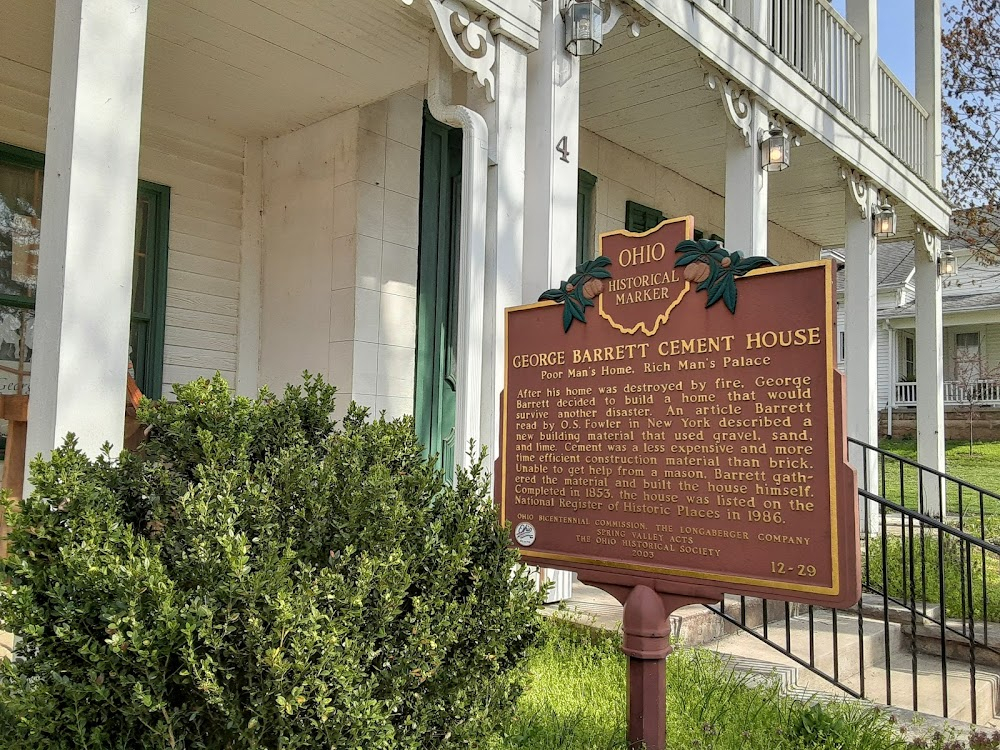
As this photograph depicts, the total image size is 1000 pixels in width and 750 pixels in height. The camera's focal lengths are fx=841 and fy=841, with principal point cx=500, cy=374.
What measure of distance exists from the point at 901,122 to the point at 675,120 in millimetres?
4474

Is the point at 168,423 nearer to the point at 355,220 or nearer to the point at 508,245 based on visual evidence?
the point at 508,245

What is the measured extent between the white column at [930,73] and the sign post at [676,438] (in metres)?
10.3

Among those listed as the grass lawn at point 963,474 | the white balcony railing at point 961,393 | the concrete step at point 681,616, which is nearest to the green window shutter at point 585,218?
the concrete step at point 681,616

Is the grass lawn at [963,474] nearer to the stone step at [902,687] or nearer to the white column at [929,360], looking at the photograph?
the white column at [929,360]

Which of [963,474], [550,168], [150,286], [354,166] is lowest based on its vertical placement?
[963,474]

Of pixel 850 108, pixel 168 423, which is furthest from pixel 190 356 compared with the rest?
pixel 850 108

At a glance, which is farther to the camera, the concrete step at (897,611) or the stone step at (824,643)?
the concrete step at (897,611)

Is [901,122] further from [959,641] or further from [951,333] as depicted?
[951,333]

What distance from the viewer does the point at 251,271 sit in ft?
23.5

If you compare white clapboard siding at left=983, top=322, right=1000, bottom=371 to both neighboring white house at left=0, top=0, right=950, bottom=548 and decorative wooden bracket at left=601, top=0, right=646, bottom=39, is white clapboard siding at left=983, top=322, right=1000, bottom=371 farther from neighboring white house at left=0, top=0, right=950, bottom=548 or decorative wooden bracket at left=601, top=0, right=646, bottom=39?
decorative wooden bracket at left=601, top=0, right=646, bottom=39

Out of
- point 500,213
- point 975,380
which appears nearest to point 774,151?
point 500,213

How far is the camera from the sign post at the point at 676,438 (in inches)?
115

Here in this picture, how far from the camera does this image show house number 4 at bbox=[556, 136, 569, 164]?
226 inches

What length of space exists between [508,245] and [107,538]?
363 cm
